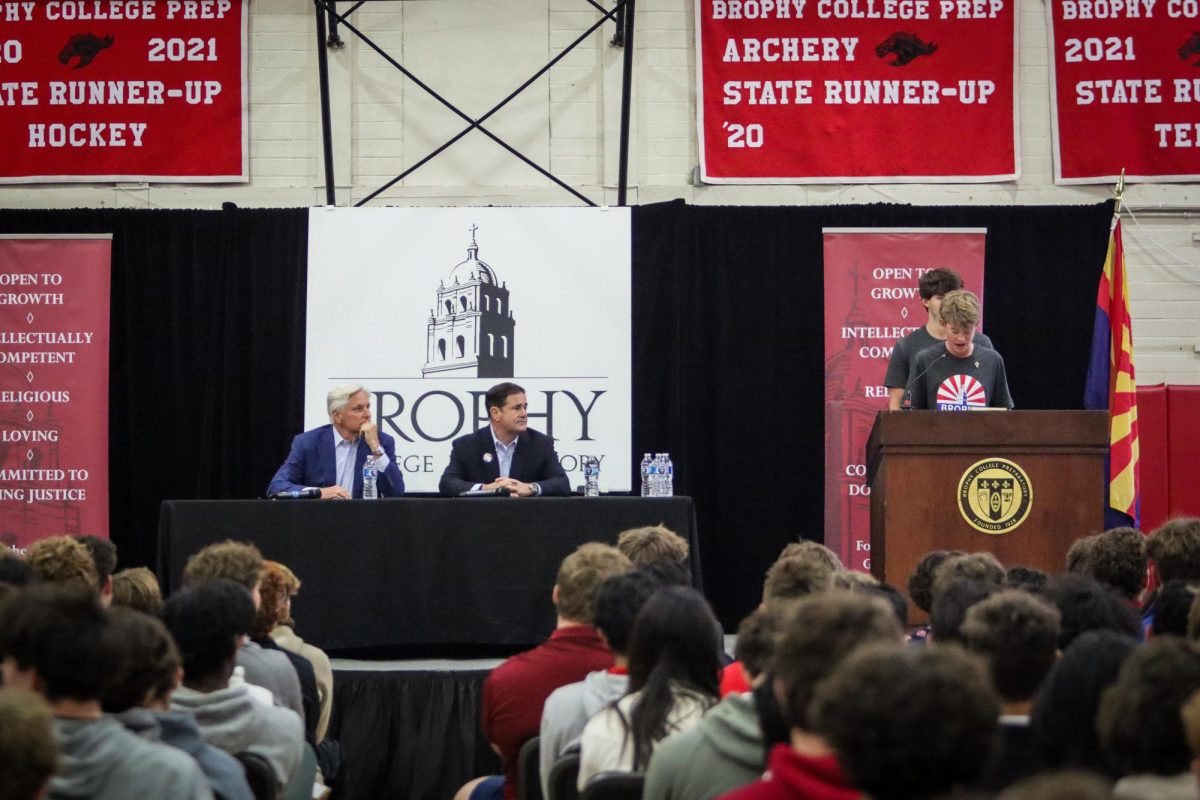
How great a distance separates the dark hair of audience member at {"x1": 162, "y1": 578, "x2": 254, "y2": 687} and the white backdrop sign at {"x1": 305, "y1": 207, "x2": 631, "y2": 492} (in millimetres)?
4984

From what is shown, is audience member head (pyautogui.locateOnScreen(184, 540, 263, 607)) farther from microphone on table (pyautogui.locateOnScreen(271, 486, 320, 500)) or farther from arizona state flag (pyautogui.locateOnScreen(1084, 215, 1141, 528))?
arizona state flag (pyautogui.locateOnScreen(1084, 215, 1141, 528))

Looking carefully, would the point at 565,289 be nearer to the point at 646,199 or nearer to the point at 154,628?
the point at 646,199

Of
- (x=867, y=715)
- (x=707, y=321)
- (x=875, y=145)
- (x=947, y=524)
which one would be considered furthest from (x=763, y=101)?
(x=867, y=715)

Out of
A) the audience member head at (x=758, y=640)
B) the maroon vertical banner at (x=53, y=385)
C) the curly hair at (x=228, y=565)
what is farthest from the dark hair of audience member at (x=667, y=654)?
the maroon vertical banner at (x=53, y=385)

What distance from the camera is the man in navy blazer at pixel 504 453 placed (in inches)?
277

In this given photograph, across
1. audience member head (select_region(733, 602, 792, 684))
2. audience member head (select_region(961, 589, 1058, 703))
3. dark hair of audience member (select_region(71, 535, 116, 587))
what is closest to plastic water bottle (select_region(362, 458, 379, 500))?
dark hair of audience member (select_region(71, 535, 116, 587))

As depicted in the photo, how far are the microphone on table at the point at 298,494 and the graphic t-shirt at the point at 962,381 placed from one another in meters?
2.59

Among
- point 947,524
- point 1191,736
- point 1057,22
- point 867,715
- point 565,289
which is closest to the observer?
point 867,715

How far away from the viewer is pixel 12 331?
347 inches

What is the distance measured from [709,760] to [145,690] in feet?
3.26

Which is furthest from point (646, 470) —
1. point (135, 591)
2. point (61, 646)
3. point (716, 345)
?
point (61, 646)

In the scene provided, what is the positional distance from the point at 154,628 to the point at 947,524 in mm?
3366

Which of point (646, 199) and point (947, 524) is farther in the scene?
point (646, 199)

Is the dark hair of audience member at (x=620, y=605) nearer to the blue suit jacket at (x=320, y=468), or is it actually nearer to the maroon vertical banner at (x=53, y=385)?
the blue suit jacket at (x=320, y=468)
